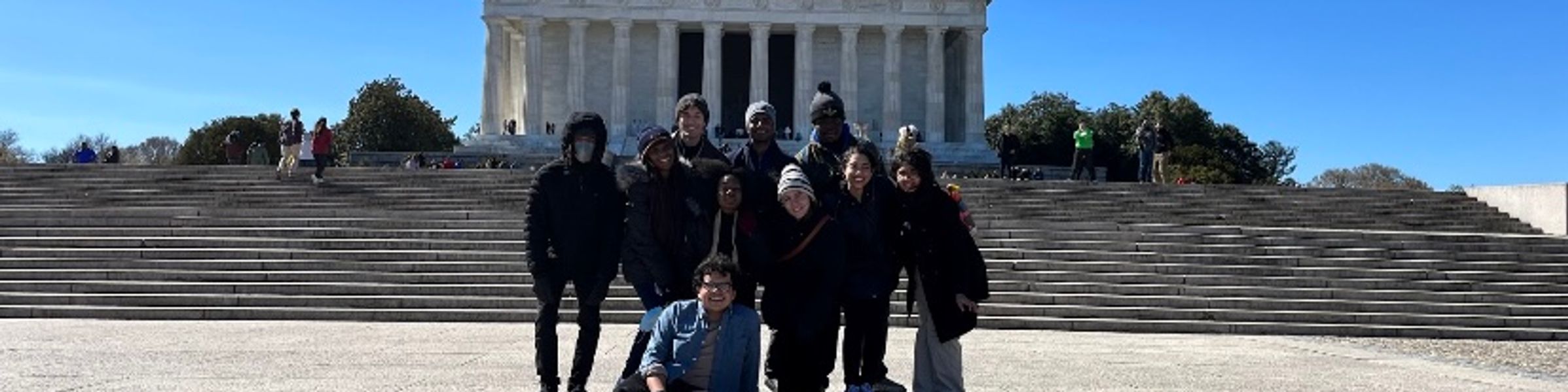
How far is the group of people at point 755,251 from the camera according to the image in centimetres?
780

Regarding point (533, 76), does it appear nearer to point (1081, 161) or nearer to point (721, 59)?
point (721, 59)

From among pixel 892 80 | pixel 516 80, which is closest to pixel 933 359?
pixel 892 80

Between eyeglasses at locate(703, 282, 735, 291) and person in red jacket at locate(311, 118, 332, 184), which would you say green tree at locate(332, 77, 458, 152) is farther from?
eyeglasses at locate(703, 282, 735, 291)

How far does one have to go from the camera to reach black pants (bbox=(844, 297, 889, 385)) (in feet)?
27.7

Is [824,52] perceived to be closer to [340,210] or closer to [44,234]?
[340,210]

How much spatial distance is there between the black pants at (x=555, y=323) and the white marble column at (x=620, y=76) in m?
44.8

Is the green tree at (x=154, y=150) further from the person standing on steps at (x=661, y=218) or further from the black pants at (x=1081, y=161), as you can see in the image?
the person standing on steps at (x=661, y=218)

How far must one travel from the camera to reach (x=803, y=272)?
799 cm

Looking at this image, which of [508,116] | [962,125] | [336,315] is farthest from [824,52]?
[336,315]

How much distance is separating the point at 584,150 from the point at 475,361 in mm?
3384

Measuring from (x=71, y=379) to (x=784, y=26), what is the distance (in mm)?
45701

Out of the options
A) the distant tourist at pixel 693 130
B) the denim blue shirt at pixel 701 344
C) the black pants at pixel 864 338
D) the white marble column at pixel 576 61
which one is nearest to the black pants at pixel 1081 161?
the white marble column at pixel 576 61

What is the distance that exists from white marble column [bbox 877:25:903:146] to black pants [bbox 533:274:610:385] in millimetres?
45889

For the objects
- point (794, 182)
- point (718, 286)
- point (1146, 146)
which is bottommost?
point (718, 286)
